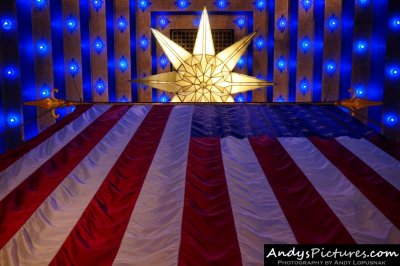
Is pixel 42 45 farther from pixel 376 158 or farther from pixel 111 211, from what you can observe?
pixel 376 158

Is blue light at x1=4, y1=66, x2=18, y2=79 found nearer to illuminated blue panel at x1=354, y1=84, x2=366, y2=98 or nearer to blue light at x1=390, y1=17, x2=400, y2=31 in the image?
illuminated blue panel at x1=354, y1=84, x2=366, y2=98

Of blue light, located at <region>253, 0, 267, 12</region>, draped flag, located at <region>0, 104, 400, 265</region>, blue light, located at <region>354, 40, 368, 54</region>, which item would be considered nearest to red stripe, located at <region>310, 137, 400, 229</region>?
draped flag, located at <region>0, 104, 400, 265</region>

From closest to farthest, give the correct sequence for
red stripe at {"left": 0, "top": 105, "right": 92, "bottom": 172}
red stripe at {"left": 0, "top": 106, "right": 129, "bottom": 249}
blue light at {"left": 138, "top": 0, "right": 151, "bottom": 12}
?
red stripe at {"left": 0, "top": 106, "right": 129, "bottom": 249} → red stripe at {"left": 0, "top": 105, "right": 92, "bottom": 172} → blue light at {"left": 138, "top": 0, "right": 151, "bottom": 12}

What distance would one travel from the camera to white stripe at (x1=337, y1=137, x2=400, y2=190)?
4328 mm

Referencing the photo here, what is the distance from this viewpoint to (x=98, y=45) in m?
10.3

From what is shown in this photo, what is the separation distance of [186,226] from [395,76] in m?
7.03

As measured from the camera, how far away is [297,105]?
7.21 m

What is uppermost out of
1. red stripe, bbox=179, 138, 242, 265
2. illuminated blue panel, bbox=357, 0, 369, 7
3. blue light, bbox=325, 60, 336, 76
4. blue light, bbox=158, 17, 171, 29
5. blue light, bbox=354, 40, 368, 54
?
illuminated blue panel, bbox=357, 0, 369, 7

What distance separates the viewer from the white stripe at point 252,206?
3.16 metres

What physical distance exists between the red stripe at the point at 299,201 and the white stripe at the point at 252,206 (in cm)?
6

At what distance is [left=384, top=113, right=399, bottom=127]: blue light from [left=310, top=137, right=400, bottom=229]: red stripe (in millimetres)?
4248

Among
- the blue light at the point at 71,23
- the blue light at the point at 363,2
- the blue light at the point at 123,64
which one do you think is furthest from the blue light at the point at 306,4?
the blue light at the point at 71,23

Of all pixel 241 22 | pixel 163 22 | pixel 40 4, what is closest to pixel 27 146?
pixel 40 4

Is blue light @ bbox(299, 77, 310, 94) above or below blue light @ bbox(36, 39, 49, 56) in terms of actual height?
below
